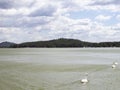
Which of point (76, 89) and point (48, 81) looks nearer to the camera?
point (76, 89)

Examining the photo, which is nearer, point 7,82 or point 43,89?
point 43,89

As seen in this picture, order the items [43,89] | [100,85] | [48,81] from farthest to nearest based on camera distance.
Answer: [48,81], [100,85], [43,89]

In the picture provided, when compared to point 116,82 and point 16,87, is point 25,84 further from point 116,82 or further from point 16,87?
point 116,82

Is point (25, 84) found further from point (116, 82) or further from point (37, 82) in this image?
point (116, 82)

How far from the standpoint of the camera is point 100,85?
70.4 feet

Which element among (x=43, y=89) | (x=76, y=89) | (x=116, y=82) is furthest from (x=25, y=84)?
(x=116, y=82)

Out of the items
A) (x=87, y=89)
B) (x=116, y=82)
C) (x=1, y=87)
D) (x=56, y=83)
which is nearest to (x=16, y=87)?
(x=1, y=87)

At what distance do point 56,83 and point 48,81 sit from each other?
1170mm

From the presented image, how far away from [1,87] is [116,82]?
894 centimetres

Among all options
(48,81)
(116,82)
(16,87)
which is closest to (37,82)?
(48,81)

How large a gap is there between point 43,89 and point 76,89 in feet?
7.64

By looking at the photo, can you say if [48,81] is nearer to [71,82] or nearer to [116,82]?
[71,82]

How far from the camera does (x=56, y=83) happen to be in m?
22.2

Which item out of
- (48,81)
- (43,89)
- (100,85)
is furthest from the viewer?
(48,81)
